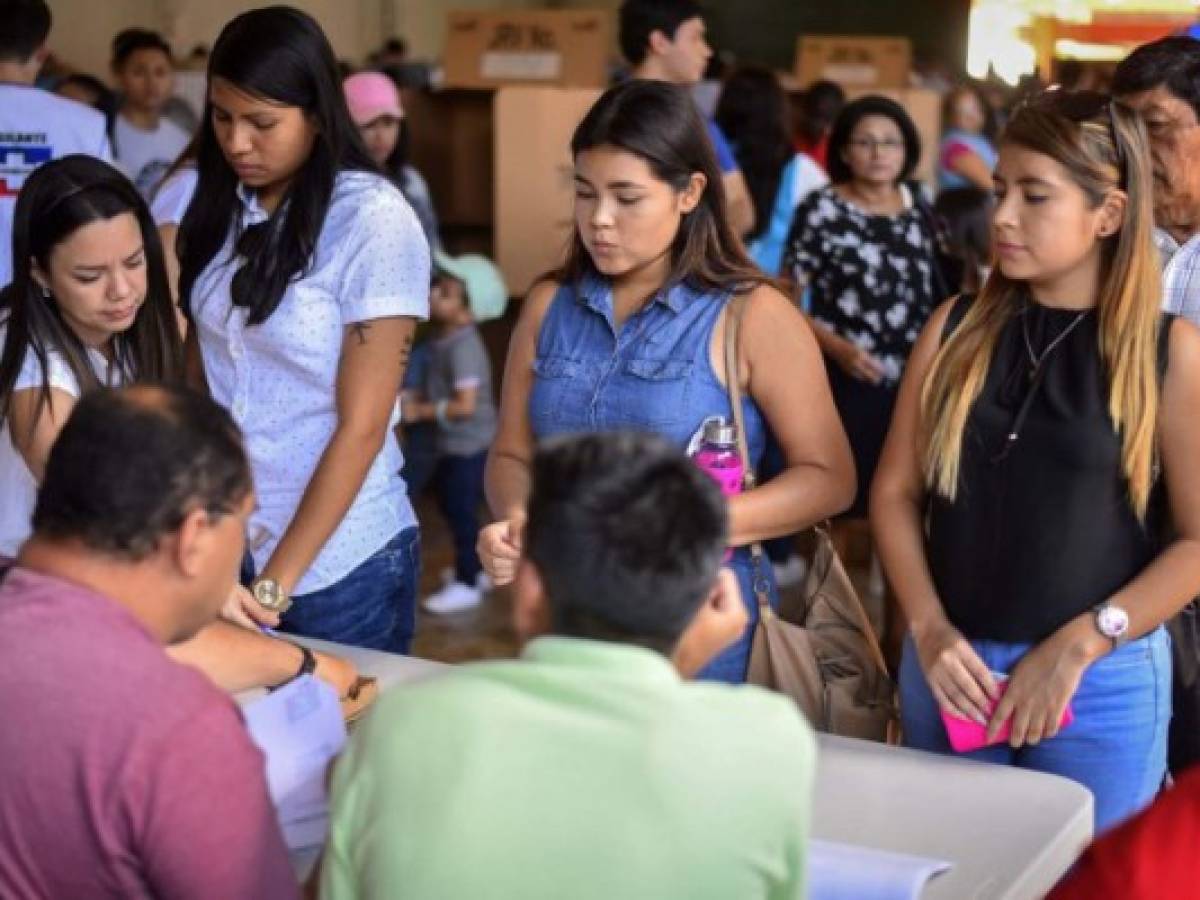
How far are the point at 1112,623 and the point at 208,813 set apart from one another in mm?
1094

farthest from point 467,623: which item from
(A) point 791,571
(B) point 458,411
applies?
(A) point 791,571

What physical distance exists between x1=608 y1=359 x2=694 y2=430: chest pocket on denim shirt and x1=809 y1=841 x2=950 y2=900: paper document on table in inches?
25.5

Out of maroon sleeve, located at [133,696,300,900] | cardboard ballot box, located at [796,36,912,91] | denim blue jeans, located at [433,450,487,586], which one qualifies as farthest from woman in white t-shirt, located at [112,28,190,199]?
maroon sleeve, located at [133,696,300,900]

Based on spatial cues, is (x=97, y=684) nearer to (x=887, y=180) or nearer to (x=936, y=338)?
(x=936, y=338)

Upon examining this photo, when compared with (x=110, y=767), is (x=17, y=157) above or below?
above

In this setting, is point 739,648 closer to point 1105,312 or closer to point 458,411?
point 1105,312

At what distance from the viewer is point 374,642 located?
2.41 meters

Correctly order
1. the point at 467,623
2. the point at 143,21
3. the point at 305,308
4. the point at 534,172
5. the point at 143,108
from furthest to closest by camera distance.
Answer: the point at 143,21 → the point at 143,108 → the point at 534,172 → the point at 467,623 → the point at 305,308

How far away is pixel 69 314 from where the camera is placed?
2.27 m

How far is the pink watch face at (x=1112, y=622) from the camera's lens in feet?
6.43

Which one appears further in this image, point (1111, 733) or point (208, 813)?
point (1111, 733)

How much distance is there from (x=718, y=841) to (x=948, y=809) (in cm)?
68

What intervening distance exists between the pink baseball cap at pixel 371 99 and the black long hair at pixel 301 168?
2.54 metres

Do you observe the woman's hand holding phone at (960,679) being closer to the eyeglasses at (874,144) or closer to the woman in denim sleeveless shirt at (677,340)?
the woman in denim sleeveless shirt at (677,340)
